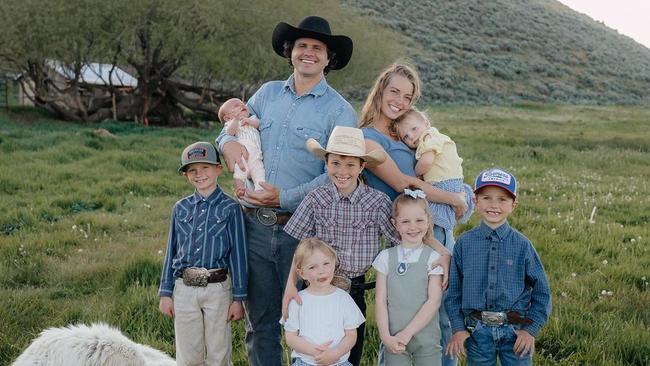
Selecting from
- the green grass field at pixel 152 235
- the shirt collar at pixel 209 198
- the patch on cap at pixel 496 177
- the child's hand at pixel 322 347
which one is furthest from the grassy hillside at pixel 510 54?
the child's hand at pixel 322 347

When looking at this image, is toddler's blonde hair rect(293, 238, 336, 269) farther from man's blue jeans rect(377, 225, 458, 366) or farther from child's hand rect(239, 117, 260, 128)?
child's hand rect(239, 117, 260, 128)

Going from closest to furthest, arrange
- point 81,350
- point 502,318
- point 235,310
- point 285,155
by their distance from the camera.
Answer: point 81,350
point 502,318
point 235,310
point 285,155

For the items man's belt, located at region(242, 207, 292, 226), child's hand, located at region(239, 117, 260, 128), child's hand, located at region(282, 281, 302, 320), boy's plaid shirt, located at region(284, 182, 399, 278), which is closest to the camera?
child's hand, located at region(282, 281, 302, 320)

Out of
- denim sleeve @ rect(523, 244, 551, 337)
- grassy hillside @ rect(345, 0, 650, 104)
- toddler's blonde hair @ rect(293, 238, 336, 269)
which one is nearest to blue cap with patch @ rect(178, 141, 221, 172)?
toddler's blonde hair @ rect(293, 238, 336, 269)

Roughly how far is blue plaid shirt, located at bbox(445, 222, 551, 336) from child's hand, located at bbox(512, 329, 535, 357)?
0.14ft

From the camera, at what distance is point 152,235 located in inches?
352

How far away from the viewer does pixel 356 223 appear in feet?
13.5

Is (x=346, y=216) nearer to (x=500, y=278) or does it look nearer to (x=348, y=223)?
(x=348, y=223)

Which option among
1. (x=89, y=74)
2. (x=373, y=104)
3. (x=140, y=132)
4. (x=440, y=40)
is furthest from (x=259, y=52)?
(x=440, y=40)

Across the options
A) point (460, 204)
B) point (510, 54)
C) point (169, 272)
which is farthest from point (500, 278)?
point (510, 54)

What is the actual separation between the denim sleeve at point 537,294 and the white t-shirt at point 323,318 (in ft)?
3.45

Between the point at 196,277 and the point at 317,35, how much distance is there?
1.85m

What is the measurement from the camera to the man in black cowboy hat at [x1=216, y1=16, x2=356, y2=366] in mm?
4422

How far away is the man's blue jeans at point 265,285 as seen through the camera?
4508mm
